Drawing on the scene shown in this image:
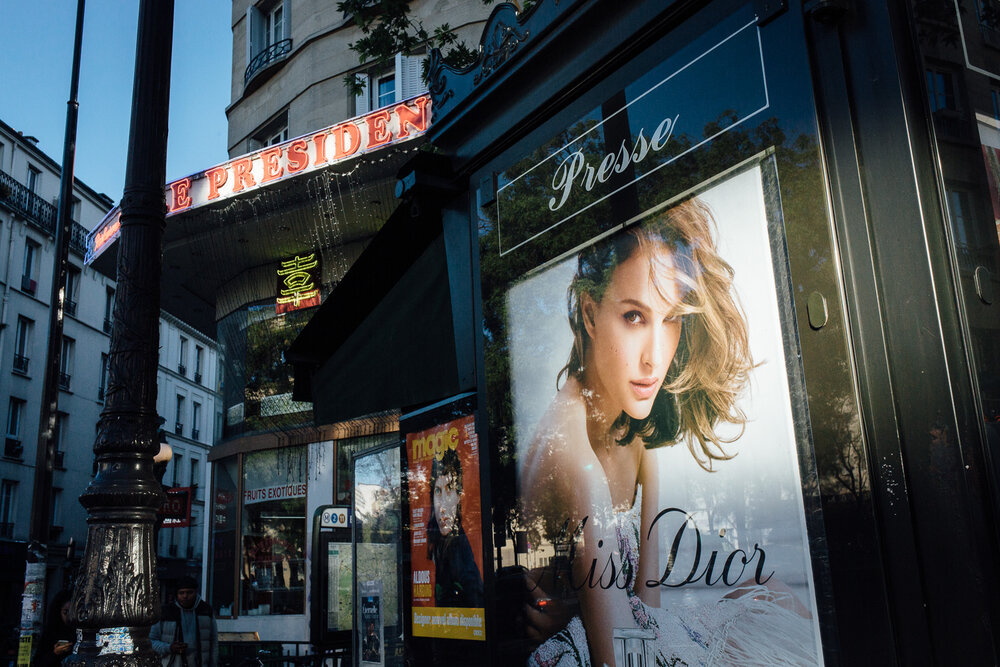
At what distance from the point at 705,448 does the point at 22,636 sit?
9.35 metres

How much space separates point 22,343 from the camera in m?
33.9

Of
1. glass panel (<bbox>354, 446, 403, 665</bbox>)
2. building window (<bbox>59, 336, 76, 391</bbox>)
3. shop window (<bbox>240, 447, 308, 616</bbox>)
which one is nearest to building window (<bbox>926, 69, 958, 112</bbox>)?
glass panel (<bbox>354, 446, 403, 665</bbox>)

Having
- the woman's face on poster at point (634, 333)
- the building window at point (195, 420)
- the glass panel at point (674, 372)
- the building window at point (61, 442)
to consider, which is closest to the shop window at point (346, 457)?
the glass panel at point (674, 372)

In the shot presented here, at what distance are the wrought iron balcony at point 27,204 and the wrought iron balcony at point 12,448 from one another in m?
8.42

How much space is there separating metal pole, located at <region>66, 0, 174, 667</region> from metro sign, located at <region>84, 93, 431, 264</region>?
8.35 metres

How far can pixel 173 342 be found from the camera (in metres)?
46.2

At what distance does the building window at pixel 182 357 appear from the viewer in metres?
46.5

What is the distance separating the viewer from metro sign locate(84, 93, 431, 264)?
13.7 metres

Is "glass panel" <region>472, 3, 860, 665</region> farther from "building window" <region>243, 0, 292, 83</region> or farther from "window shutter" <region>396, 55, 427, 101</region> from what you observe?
"building window" <region>243, 0, 292, 83</region>

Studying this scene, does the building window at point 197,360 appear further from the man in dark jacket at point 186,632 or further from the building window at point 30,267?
the man in dark jacket at point 186,632

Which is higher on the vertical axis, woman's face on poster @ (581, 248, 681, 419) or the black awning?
the black awning

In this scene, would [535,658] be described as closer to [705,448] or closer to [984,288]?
[705,448]

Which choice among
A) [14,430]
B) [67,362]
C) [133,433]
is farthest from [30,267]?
[133,433]

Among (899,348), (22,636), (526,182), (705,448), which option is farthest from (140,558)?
(22,636)
